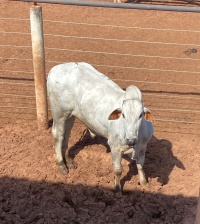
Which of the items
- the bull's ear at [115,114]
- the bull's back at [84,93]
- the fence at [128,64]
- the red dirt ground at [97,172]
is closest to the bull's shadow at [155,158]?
the red dirt ground at [97,172]

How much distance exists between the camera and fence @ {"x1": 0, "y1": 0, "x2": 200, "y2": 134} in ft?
22.5

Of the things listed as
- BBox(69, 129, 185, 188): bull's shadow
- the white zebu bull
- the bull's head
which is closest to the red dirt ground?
BBox(69, 129, 185, 188): bull's shadow

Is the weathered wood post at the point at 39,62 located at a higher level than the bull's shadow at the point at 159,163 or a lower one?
higher

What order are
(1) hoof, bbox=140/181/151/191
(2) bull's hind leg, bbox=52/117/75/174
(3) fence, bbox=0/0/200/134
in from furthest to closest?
(3) fence, bbox=0/0/200/134
(2) bull's hind leg, bbox=52/117/75/174
(1) hoof, bbox=140/181/151/191

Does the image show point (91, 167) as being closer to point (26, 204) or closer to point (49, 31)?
point (26, 204)

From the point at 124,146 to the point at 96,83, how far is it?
92cm

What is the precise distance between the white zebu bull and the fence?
1.03 m

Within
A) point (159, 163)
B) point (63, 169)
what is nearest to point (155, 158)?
point (159, 163)

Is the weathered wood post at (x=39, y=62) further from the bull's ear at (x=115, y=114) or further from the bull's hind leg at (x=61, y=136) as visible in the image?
the bull's ear at (x=115, y=114)

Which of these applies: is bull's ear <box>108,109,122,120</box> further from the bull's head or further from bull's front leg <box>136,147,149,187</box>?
bull's front leg <box>136,147,149,187</box>

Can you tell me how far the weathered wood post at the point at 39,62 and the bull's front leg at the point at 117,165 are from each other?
1.86 meters

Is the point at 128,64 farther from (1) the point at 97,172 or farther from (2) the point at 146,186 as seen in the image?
(2) the point at 146,186

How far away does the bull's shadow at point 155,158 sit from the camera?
18.2 feet

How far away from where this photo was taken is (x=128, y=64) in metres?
8.70
